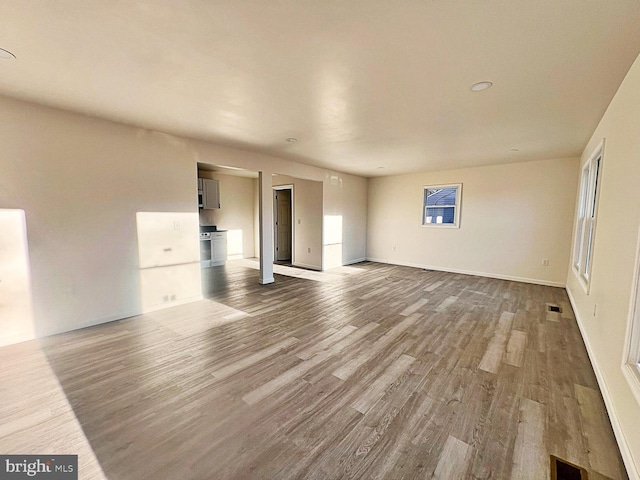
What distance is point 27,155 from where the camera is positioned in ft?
9.03

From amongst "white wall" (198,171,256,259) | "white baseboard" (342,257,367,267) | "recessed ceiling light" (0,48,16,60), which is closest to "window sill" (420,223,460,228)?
"white baseboard" (342,257,367,267)

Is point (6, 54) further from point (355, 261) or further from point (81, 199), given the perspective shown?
point (355, 261)

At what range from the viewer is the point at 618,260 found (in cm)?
199

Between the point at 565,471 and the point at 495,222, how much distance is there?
205 inches

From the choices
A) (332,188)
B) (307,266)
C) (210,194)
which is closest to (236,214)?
(210,194)

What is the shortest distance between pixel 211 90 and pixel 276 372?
2569 millimetres

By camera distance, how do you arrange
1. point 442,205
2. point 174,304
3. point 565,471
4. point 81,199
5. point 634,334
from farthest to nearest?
point 442,205, point 174,304, point 81,199, point 634,334, point 565,471

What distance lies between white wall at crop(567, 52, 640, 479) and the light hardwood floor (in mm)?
153

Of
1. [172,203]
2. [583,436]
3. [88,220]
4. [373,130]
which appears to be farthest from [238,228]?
[583,436]

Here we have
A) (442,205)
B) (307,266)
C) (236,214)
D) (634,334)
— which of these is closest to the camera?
(634,334)

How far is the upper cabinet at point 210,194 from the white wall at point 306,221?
61.2 inches

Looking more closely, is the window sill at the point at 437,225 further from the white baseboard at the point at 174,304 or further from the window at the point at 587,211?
the white baseboard at the point at 174,304

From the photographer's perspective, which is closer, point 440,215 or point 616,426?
point 616,426

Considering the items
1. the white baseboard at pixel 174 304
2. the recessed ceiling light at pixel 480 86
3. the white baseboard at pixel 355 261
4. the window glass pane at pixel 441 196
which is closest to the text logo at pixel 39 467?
the white baseboard at pixel 174 304
